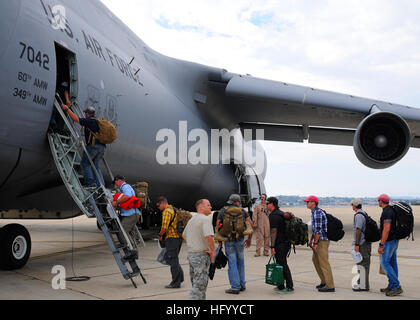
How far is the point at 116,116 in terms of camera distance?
8.61 metres

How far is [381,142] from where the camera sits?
1151 centimetres

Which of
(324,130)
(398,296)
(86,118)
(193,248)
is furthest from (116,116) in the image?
(324,130)

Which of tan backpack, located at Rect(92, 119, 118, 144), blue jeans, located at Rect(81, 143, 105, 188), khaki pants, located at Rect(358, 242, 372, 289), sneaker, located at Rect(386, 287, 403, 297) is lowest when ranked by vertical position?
sneaker, located at Rect(386, 287, 403, 297)

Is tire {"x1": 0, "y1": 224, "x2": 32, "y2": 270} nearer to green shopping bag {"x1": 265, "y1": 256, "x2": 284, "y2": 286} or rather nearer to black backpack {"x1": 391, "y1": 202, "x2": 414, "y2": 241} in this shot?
green shopping bag {"x1": 265, "y1": 256, "x2": 284, "y2": 286}

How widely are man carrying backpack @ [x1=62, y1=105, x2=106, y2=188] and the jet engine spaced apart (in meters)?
7.04

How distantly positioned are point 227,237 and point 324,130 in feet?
40.8

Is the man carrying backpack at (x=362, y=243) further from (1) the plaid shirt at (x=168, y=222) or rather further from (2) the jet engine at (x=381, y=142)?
(2) the jet engine at (x=381, y=142)

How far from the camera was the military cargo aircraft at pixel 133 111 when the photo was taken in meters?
6.17

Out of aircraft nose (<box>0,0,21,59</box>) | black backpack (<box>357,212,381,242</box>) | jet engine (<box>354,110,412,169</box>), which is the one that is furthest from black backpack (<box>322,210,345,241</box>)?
jet engine (<box>354,110,412,169</box>)

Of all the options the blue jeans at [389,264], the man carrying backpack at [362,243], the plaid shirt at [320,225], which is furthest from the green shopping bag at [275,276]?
the blue jeans at [389,264]

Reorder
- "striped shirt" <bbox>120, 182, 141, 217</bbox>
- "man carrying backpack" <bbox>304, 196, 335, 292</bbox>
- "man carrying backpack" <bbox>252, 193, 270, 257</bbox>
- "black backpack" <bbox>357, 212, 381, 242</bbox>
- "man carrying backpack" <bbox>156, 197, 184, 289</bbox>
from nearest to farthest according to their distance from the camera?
1. "man carrying backpack" <bbox>304, 196, 335, 292</bbox>
2. "black backpack" <bbox>357, 212, 381, 242</bbox>
3. "man carrying backpack" <bbox>156, 197, 184, 289</bbox>
4. "striped shirt" <bbox>120, 182, 141, 217</bbox>
5. "man carrying backpack" <bbox>252, 193, 270, 257</bbox>

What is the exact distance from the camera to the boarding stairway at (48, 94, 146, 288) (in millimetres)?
6387

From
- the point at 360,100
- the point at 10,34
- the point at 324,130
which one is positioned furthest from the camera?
the point at 324,130

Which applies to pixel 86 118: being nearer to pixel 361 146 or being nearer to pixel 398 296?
pixel 398 296
